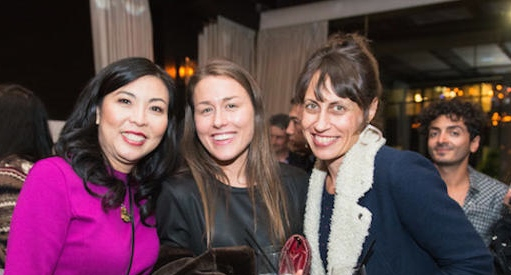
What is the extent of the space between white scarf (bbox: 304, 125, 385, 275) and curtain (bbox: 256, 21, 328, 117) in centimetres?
441

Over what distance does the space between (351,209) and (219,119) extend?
0.58m

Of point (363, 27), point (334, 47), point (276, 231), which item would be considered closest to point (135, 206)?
point (276, 231)

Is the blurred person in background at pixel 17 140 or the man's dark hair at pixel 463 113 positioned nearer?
the blurred person in background at pixel 17 140

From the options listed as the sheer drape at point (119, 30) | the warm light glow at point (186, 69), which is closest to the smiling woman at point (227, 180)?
the sheer drape at point (119, 30)

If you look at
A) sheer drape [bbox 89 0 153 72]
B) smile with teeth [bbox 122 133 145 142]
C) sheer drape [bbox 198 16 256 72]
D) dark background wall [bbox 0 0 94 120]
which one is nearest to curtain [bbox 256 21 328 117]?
sheer drape [bbox 198 16 256 72]

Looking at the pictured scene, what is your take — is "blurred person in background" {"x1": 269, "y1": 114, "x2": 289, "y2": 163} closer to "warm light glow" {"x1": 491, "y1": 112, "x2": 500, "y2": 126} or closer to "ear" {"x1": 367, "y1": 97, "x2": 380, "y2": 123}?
"warm light glow" {"x1": 491, "y1": 112, "x2": 500, "y2": 126}

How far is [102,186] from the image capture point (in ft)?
4.84

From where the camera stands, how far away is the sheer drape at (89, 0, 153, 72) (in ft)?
13.7

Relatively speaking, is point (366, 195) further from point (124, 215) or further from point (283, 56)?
point (283, 56)

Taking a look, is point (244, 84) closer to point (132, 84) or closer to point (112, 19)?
point (132, 84)

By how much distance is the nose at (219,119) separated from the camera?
160 cm

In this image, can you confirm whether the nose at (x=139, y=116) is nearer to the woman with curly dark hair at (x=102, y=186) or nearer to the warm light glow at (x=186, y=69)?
the woman with curly dark hair at (x=102, y=186)

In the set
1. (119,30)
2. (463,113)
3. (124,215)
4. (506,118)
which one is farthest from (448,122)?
(119,30)

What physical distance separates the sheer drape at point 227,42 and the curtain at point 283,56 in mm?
156
